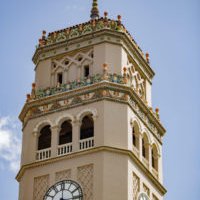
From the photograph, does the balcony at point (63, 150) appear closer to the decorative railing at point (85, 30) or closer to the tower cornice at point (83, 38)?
the tower cornice at point (83, 38)

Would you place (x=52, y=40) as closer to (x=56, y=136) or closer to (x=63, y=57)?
(x=63, y=57)

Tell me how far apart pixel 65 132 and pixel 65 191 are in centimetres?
387

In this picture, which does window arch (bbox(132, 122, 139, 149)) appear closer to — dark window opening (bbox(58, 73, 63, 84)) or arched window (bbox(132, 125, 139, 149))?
arched window (bbox(132, 125, 139, 149))

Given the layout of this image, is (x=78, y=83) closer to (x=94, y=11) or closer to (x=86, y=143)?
(x=86, y=143)

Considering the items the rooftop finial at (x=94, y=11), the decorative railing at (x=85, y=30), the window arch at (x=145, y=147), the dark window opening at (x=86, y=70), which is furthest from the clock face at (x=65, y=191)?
the rooftop finial at (x=94, y=11)

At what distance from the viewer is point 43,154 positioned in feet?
151

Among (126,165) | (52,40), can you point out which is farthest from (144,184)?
(52,40)

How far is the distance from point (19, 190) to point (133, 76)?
8023mm

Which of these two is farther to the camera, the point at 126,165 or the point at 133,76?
the point at 133,76

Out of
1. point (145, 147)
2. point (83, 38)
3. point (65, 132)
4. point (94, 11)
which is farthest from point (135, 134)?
point (94, 11)

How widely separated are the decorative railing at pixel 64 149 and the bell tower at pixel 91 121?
2cm

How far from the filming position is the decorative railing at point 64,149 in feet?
149

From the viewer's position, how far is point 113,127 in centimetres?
4547

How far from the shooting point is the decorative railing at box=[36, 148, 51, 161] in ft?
151
